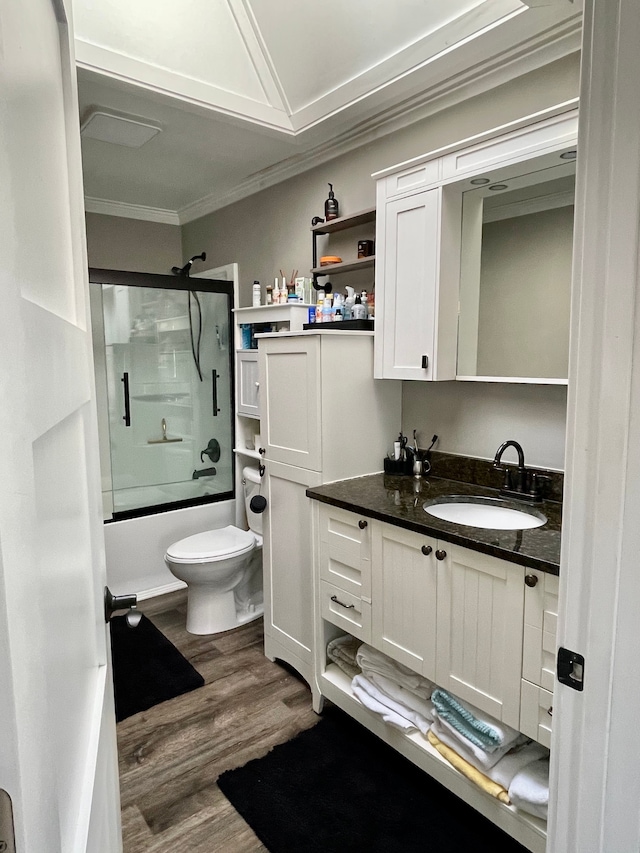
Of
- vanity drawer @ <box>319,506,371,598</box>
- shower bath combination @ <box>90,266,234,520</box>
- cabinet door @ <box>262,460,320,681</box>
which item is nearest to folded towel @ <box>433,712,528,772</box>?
vanity drawer @ <box>319,506,371,598</box>

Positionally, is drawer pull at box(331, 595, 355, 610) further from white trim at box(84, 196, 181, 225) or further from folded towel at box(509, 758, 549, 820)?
white trim at box(84, 196, 181, 225)

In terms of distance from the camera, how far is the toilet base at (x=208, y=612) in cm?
284

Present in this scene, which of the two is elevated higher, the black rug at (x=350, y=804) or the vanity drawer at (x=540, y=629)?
the vanity drawer at (x=540, y=629)

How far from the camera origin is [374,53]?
210 centimetres

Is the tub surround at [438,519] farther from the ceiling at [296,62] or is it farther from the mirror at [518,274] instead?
the ceiling at [296,62]

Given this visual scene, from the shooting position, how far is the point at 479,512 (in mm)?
2016

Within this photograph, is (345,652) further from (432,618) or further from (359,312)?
(359,312)

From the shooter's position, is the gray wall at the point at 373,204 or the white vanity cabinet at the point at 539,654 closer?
the white vanity cabinet at the point at 539,654

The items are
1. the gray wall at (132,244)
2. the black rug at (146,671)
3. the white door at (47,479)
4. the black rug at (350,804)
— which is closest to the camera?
the white door at (47,479)

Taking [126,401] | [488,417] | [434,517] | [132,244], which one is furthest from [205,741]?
[132,244]

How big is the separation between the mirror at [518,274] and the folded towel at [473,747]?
117 centimetres

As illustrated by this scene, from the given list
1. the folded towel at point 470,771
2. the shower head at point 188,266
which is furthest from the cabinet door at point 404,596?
the shower head at point 188,266

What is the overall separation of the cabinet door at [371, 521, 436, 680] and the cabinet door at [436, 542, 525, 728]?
0.15ft

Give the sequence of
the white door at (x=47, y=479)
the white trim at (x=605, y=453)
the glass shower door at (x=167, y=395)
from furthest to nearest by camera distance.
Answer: the glass shower door at (x=167, y=395) < the white trim at (x=605, y=453) < the white door at (x=47, y=479)
